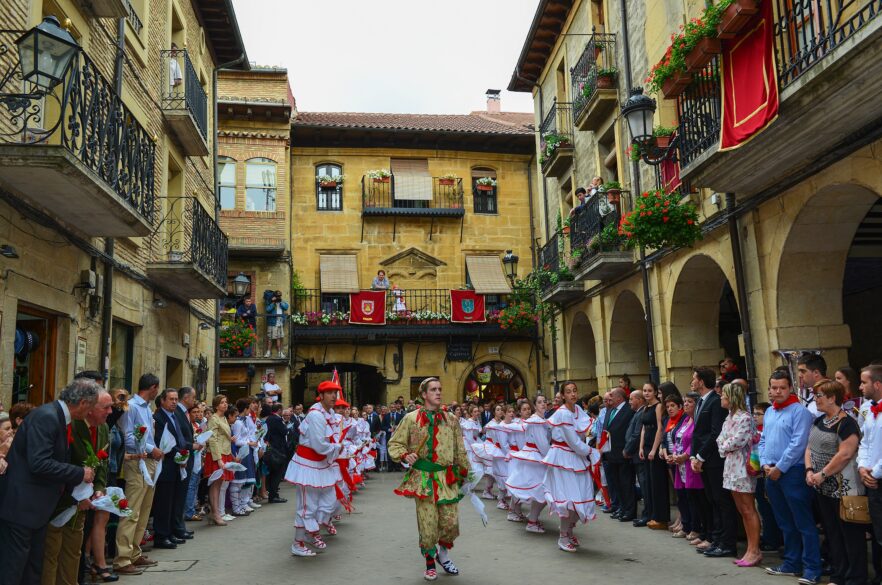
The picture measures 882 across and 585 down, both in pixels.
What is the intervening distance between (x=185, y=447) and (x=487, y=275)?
18.3 meters

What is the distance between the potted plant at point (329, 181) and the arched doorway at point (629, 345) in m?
12.9

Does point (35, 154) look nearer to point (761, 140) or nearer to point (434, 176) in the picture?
point (761, 140)

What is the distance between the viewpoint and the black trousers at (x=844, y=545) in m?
6.32

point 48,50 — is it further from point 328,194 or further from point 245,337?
point 328,194

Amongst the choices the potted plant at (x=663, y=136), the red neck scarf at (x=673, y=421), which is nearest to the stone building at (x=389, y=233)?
the potted plant at (x=663, y=136)

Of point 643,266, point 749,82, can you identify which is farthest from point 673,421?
point 643,266

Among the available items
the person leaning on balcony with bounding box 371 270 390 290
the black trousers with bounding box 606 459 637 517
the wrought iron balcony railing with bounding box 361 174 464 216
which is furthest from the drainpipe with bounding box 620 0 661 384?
the person leaning on balcony with bounding box 371 270 390 290

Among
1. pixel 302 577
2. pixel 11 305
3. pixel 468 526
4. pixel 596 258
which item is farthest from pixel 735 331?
pixel 11 305

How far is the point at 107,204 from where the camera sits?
29.0 ft

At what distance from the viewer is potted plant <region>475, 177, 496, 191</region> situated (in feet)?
90.3

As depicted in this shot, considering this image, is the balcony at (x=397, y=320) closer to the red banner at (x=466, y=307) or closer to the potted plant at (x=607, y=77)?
the red banner at (x=466, y=307)

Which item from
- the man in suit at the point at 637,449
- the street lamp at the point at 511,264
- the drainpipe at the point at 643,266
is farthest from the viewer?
the street lamp at the point at 511,264

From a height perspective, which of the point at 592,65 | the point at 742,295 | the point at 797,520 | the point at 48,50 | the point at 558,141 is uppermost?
the point at 592,65

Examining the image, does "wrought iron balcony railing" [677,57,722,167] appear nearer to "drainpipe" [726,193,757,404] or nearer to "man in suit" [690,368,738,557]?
"drainpipe" [726,193,757,404]
